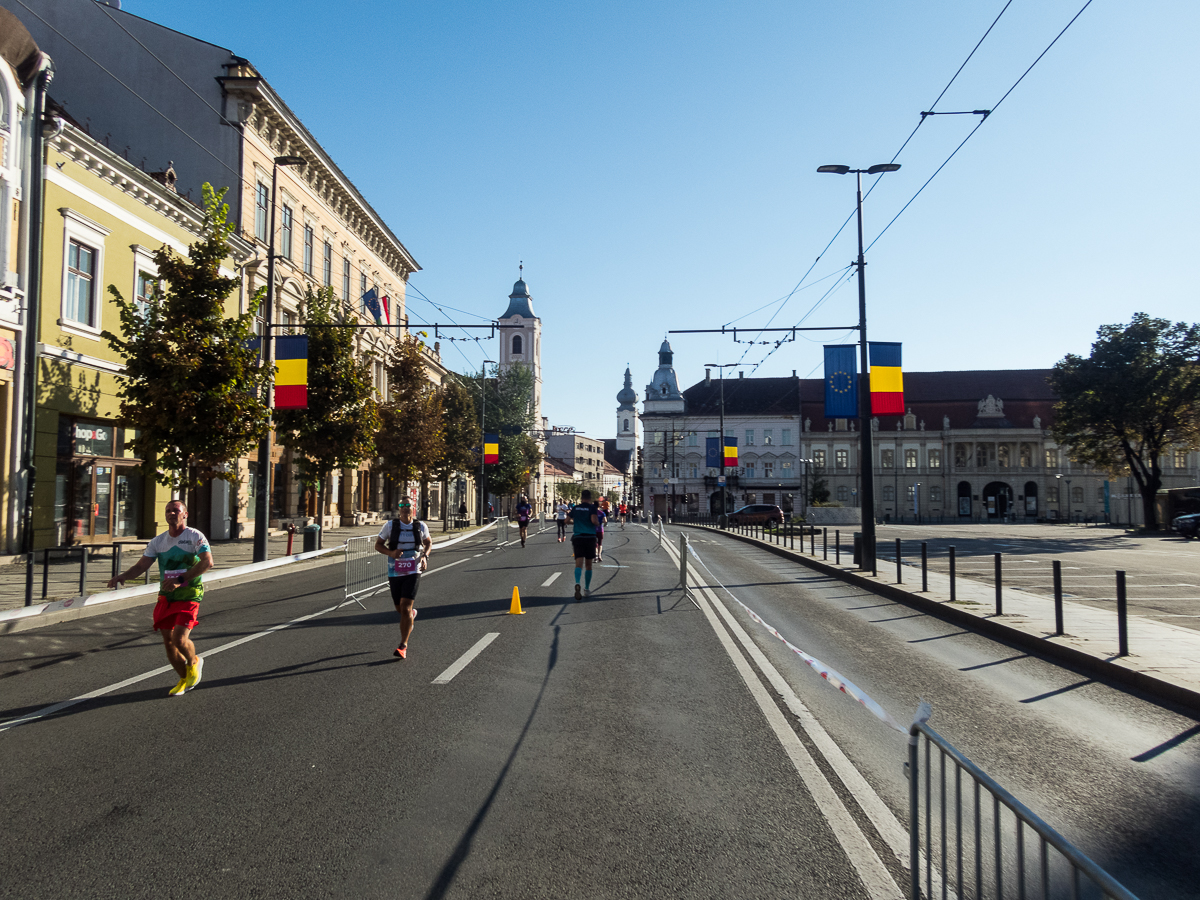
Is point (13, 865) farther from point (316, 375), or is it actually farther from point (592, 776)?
point (316, 375)

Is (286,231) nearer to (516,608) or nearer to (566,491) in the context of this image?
(516,608)

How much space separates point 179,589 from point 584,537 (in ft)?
25.8

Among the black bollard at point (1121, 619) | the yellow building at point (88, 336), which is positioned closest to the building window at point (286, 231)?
the yellow building at point (88, 336)

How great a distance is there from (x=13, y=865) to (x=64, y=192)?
2083cm

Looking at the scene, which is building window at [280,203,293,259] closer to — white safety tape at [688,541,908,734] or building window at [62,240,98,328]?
building window at [62,240,98,328]

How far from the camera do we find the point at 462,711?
654cm

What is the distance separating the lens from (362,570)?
14.4 m

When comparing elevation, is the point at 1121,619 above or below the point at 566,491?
below

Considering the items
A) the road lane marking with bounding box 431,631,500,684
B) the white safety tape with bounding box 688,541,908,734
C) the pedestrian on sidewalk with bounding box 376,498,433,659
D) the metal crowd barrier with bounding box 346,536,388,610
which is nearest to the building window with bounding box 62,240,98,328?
the metal crowd barrier with bounding box 346,536,388,610

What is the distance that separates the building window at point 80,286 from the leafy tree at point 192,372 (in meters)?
2.27

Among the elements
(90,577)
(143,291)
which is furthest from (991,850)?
(143,291)

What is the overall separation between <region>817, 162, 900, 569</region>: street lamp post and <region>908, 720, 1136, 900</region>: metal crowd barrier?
14.7m

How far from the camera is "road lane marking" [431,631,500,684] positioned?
7.69 m

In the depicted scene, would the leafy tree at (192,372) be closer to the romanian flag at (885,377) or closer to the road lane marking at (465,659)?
the road lane marking at (465,659)
